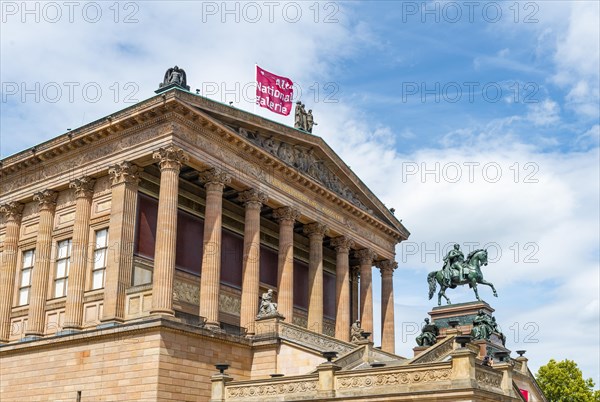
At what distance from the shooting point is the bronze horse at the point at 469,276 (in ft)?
134

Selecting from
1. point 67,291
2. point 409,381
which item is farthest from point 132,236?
point 409,381

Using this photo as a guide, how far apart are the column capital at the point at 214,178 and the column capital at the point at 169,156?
255cm

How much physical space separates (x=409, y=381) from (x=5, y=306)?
25.3 metres

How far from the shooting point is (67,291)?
3616 centimetres

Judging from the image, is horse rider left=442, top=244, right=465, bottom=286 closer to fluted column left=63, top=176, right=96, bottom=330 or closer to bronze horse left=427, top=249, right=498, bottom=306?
bronze horse left=427, top=249, right=498, bottom=306

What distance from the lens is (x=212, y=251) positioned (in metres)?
35.8

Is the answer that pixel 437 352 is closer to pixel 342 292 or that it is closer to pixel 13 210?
pixel 342 292

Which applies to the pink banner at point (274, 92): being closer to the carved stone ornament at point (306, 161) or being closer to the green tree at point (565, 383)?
the carved stone ornament at point (306, 161)

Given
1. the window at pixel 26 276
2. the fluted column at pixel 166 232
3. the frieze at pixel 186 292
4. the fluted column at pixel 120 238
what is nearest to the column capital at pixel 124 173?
the fluted column at pixel 120 238

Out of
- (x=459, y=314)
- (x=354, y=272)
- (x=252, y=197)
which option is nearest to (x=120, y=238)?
(x=252, y=197)

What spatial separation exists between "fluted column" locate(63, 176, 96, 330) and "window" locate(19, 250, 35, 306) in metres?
4.95

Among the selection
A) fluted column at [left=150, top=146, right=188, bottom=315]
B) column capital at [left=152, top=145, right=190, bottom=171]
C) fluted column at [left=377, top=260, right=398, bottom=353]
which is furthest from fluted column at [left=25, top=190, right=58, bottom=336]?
fluted column at [left=377, top=260, right=398, bottom=353]

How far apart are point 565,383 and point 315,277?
36514mm

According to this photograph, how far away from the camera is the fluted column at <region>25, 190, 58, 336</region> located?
37.2 meters
